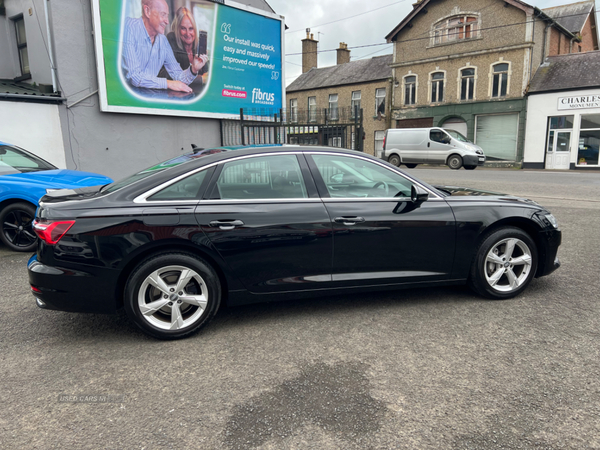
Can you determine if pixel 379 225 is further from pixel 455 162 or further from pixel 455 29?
pixel 455 29

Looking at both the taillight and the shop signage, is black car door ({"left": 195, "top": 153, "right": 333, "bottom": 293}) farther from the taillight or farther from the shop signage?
the shop signage

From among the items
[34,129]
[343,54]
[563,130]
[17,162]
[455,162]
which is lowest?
[455,162]

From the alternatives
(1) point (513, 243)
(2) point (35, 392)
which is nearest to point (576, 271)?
(1) point (513, 243)

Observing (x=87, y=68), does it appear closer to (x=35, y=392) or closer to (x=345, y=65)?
(x=35, y=392)

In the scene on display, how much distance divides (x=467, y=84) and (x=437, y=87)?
2099mm

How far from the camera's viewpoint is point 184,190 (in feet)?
11.5

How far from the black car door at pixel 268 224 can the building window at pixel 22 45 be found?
1123 centimetres

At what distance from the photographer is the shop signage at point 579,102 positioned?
81.1ft

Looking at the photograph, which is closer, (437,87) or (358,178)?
(358,178)

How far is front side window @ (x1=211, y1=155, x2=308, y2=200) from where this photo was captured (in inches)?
142

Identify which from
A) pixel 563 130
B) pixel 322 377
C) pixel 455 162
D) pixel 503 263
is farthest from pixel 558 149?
pixel 322 377

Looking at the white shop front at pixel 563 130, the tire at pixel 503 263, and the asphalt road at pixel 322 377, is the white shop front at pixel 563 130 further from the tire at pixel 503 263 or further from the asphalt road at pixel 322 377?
the tire at pixel 503 263

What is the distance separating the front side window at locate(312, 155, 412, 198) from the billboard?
912cm

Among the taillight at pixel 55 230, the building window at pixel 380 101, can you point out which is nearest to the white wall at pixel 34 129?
the taillight at pixel 55 230
